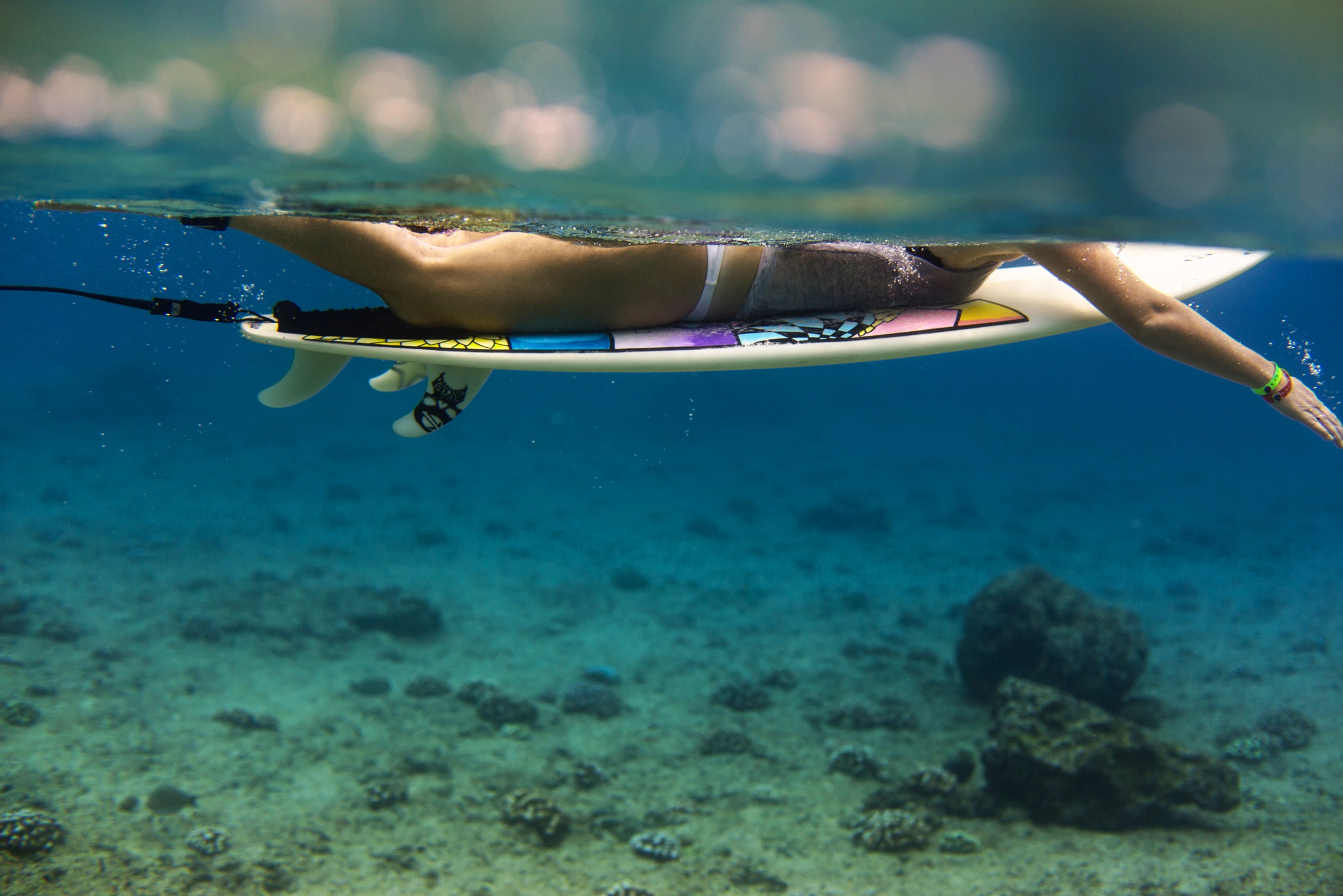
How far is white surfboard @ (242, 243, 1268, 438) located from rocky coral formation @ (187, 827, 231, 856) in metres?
4.06

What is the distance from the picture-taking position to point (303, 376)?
3834 millimetres

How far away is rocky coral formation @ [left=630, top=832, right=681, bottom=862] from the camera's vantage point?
5891mm

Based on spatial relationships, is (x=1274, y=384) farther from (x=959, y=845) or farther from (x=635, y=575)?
(x=635, y=575)

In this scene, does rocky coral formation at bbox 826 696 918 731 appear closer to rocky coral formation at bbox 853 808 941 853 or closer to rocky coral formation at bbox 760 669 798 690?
rocky coral formation at bbox 760 669 798 690

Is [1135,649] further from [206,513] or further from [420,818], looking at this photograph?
[206,513]

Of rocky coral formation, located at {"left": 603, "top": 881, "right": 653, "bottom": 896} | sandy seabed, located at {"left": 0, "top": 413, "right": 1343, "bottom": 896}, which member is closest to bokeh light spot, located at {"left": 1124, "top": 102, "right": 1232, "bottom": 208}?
sandy seabed, located at {"left": 0, "top": 413, "right": 1343, "bottom": 896}

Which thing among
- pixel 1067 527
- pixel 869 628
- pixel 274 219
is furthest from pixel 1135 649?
pixel 1067 527

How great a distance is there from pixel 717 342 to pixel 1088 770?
18.3ft

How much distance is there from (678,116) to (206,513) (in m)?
16.6

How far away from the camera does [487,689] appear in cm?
805

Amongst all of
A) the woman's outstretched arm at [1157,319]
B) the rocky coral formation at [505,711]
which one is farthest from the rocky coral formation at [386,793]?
the woman's outstretched arm at [1157,319]

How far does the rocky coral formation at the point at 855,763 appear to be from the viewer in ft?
23.5

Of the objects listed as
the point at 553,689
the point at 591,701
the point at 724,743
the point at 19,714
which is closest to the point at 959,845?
the point at 724,743

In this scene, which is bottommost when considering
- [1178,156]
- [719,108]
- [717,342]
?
[717,342]
